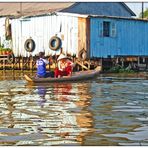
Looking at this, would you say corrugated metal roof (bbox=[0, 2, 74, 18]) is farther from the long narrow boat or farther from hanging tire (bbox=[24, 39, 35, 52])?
the long narrow boat

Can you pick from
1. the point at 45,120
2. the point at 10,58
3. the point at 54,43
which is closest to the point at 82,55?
the point at 54,43

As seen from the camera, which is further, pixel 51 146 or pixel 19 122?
pixel 19 122

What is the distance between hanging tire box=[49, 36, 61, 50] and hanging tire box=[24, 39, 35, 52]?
191 cm

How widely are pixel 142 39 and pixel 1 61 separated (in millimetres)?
10648

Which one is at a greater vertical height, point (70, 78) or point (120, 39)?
point (120, 39)

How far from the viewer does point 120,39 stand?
28641mm

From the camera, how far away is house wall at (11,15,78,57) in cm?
2777

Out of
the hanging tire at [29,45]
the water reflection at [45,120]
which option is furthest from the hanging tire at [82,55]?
the water reflection at [45,120]

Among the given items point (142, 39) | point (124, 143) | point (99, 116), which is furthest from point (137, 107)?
point (142, 39)

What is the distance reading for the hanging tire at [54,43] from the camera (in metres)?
28.2

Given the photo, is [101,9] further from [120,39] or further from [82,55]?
[82,55]

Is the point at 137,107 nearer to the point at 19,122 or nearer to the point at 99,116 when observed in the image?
the point at 99,116

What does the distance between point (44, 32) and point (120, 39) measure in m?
5.26

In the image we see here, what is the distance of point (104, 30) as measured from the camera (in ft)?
92.1
